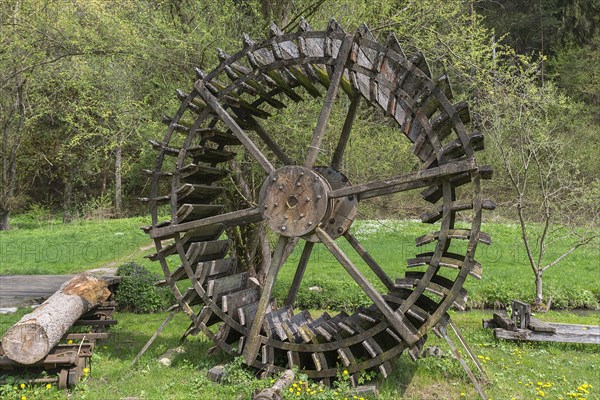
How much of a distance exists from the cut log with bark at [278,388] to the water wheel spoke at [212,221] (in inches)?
76.3

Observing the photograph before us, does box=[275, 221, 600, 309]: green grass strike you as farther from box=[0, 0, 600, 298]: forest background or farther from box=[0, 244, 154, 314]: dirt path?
box=[0, 244, 154, 314]: dirt path

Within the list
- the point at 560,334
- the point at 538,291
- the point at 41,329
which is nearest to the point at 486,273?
the point at 538,291

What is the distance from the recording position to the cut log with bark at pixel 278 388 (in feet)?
17.2

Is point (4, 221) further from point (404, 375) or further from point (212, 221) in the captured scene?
point (404, 375)

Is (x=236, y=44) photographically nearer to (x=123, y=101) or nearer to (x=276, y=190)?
(x=123, y=101)

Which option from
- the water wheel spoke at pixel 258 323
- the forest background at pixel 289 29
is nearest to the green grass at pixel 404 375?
the water wheel spoke at pixel 258 323

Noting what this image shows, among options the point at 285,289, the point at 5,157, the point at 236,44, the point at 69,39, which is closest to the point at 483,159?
the point at 285,289

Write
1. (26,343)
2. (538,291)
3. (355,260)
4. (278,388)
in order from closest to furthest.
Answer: (278,388) < (26,343) < (538,291) < (355,260)

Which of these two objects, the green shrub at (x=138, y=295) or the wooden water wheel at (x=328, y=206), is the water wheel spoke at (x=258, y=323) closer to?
the wooden water wheel at (x=328, y=206)

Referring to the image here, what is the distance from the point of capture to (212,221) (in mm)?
6859

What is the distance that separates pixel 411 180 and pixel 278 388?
262 centimetres

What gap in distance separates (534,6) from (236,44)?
26.7 meters

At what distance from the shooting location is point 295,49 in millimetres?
6555

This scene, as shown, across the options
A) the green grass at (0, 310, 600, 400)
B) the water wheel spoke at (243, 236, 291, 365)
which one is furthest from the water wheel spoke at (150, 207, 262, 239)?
the green grass at (0, 310, 600, 400)
